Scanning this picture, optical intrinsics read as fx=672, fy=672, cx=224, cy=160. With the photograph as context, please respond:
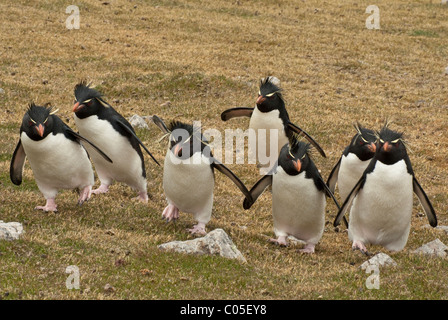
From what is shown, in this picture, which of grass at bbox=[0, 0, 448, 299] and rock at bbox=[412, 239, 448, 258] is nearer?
grass at bbox=[0, 0, 448, 299]

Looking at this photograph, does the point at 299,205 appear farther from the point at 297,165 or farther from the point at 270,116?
the point at 270,116

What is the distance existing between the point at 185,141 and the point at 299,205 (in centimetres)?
164

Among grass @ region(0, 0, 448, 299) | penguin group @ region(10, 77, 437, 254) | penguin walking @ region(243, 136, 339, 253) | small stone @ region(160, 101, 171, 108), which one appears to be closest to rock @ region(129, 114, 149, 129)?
grass @ region(0, 0, 448, 299)

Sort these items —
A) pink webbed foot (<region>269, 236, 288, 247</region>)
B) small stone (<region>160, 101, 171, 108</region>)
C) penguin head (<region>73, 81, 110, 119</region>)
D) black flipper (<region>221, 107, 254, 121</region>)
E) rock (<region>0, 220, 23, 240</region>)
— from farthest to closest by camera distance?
small stone (<region>160, 101, 171, 108</region>) → black flipper (<region>221, 107, 254, 121</region>) → penguin head (<region>73, 81, 110, 119</region>) → pink webbed foot (<region>269, 236, 288, 247</region>) → rock (<region>0, 220, 23, 240</region>)

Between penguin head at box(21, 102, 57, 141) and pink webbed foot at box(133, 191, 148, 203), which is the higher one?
penguin head at box(21, 102, 57, 141)

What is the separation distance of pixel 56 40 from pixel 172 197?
42.6 ft

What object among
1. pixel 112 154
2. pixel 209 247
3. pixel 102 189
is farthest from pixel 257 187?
pixel 102 189

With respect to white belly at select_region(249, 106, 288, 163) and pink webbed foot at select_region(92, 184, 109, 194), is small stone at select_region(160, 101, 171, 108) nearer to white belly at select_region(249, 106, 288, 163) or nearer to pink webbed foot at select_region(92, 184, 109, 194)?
white belly at select_region(249, 106, 288, 163)

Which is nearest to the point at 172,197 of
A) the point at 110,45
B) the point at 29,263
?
the point at 29,263

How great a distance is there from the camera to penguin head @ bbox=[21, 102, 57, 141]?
26.9 feet

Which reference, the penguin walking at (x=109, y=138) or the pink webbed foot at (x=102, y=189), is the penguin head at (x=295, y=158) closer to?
the penguin walking at (x=109, y=138)

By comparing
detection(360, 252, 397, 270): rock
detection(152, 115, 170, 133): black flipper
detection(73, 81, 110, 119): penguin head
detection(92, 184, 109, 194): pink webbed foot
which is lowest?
detection(360, 252, 397, 270): rock

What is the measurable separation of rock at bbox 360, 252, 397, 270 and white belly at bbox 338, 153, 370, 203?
2.12 meters

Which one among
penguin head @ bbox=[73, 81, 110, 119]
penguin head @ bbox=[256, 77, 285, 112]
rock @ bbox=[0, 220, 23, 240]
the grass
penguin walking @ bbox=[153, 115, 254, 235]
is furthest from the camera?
penguin head @ bbox=[256, 77, 285, 112]
